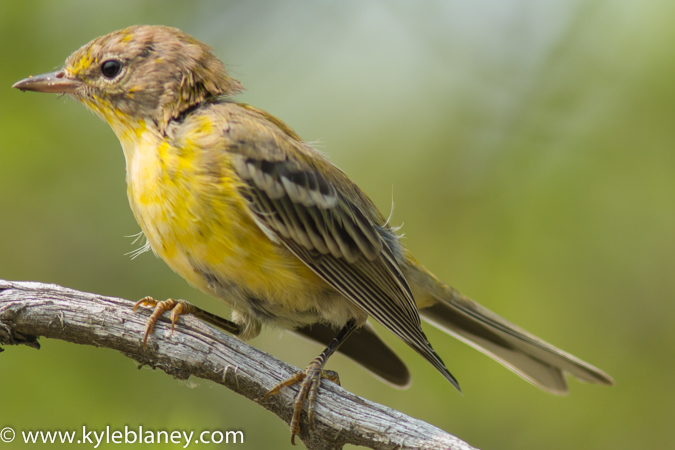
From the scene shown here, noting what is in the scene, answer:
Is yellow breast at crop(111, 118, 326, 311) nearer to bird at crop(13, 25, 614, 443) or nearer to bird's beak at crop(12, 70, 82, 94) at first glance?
bird at crop(13, 25, 614, 443)

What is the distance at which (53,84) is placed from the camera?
3.90 metres

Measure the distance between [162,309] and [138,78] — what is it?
1.53m

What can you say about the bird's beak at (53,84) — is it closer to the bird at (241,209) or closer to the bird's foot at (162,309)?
the bird at (241,209)

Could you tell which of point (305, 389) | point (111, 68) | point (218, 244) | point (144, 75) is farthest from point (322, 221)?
point (111, 68)

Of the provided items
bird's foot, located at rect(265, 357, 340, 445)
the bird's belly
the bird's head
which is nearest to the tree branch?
bird's foot, located at rect(265, 357, 340, 445)

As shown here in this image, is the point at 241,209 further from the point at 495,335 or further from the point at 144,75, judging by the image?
the point at 495,335

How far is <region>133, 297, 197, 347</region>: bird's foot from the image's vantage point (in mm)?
3180

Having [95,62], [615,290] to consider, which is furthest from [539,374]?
[95,62]

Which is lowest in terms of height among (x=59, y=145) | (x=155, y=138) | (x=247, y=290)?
(x=247, y=290)

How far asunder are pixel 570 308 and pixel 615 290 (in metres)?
0.56

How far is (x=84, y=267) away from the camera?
229 inches

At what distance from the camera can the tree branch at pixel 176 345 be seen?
10.2 feet

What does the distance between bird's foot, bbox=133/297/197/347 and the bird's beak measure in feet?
5.18

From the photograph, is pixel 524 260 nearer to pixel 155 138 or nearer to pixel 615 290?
pixel 615 290
